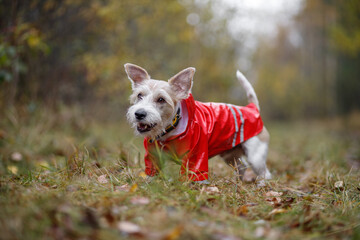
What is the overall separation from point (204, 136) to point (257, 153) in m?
0.92

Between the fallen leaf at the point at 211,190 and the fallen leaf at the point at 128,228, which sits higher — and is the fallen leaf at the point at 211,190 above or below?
below

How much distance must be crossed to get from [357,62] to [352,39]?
519 cm

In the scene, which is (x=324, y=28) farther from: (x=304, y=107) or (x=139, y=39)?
(x=139, y=39)

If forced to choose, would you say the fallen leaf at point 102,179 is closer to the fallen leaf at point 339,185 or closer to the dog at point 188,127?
the dog at point 188,127

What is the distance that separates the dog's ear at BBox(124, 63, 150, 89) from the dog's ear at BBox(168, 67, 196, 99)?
0.42 meters

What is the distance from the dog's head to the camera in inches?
122

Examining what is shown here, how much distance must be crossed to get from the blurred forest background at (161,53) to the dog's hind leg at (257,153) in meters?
3.39

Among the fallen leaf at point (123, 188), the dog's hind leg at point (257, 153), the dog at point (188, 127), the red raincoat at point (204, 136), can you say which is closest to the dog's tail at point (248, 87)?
the red raincoat at point (204, 136)

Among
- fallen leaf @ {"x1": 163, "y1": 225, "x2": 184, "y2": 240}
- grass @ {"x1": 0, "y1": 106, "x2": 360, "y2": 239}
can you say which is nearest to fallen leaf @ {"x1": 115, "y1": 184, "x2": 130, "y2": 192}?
grass @ {"x1": 0, "y1": 106, "x2": 360, "y2": 239}

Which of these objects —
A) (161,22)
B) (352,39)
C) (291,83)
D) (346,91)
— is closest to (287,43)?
(291,83)

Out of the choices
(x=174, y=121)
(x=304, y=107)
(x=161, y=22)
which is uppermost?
(x=161, y=22)

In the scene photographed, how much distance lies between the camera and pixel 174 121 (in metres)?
3.27

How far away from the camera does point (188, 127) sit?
3.18 meters

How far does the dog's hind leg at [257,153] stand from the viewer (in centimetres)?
364
